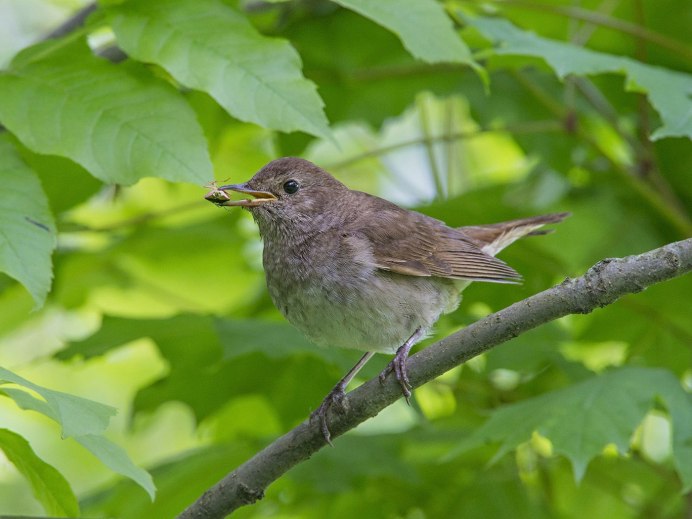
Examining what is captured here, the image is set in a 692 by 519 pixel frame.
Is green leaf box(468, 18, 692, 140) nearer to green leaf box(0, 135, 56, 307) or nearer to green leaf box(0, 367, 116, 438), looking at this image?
green leaf box(0, 135, 56, 307)

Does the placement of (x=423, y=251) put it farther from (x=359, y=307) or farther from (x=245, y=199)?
(x=245, y=199)

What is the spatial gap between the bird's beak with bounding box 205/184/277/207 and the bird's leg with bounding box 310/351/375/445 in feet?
3.05

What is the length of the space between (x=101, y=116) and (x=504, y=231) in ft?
7.56

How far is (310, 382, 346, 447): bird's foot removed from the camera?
321cm

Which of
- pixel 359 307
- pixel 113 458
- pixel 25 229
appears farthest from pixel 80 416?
pixel 359 307

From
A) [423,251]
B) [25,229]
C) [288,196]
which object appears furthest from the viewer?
[288,196]

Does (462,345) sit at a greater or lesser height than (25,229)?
lesser

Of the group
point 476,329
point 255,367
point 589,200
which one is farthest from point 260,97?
point 589,200

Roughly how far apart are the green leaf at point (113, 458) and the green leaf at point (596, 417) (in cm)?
141

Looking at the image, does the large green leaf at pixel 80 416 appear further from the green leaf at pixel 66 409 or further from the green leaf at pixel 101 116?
the green leaf at pixel 101 116

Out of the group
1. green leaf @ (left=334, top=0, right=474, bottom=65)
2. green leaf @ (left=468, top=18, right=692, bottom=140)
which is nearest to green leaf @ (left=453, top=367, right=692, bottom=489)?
green leaf @ (left=468, top=18, right=692, bottom=140)

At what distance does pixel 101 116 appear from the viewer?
3148 millimetres

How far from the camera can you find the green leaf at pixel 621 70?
3.50 m

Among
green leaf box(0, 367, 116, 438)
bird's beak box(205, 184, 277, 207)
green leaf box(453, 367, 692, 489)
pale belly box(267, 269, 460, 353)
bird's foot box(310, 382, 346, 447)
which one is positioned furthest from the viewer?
bird's beak box(205, 184, 277, 207)
